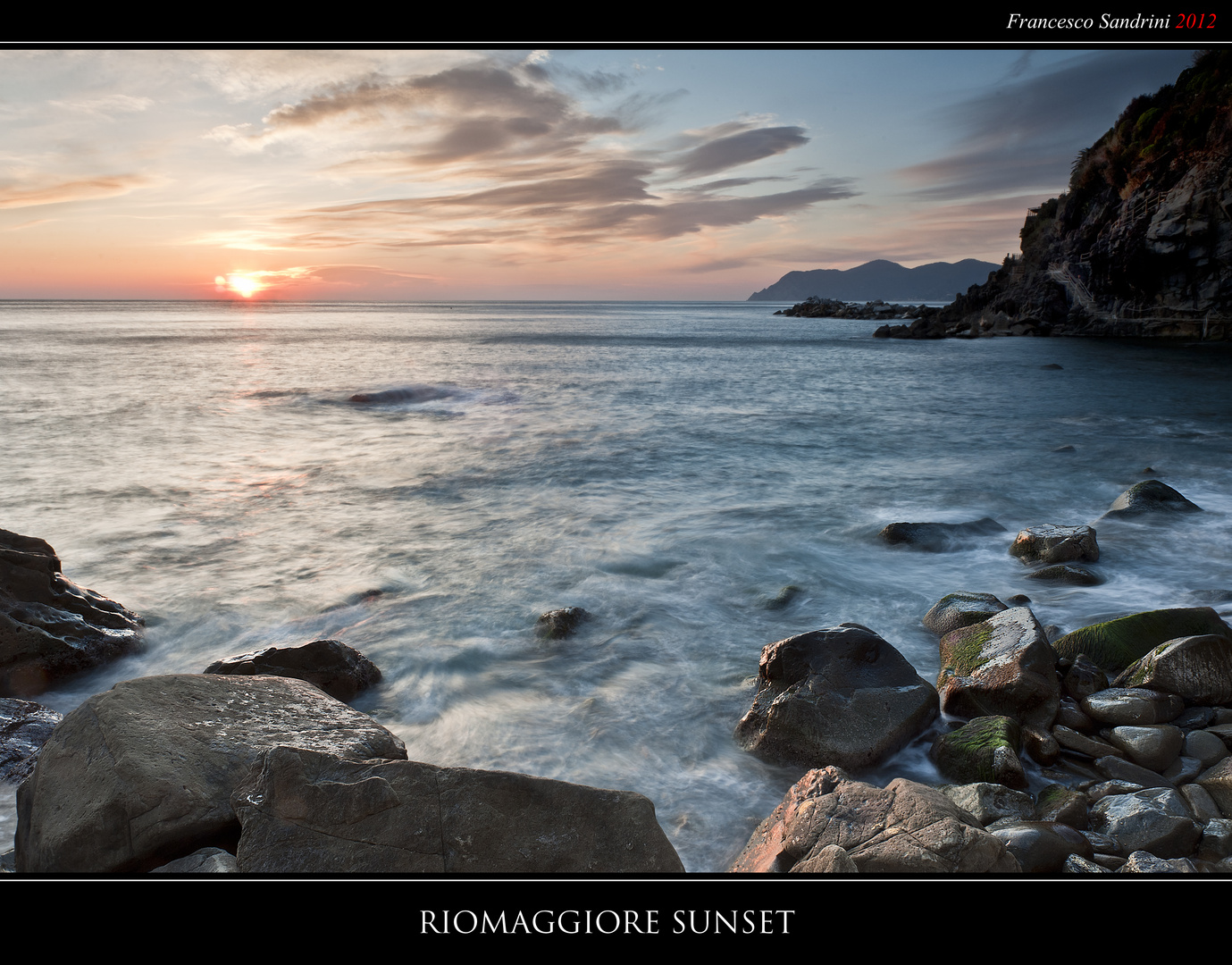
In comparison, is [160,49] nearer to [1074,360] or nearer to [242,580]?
[242,580]

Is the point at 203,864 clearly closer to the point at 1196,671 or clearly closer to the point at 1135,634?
the point at 1196,671

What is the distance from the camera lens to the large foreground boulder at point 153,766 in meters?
2.59

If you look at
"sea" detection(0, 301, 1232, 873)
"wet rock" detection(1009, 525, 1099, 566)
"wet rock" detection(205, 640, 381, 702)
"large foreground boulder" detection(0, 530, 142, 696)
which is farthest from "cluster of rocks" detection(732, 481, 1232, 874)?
"large foreground boulder" detection(0, 530, 142, 696)

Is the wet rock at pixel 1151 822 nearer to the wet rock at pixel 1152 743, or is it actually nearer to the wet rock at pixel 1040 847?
the wet rock at pixel 1040 847

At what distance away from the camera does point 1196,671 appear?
4.13 meters

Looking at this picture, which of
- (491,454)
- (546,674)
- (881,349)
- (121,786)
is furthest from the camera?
(881,349)

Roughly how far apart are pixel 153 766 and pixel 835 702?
3530 millimetres

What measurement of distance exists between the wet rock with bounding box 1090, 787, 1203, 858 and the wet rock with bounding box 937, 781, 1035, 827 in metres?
0.30

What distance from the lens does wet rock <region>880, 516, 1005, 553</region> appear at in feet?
24.7

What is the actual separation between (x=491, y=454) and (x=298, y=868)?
1034 centimetres

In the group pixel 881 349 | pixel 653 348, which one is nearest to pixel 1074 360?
pixel 881 349

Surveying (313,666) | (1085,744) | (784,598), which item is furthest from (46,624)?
(1085,744)

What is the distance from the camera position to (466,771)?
2.81m

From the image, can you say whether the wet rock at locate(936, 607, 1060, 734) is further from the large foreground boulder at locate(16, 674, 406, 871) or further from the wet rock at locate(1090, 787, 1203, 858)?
the large foreground boulder at locate(16, 674, 406, 871)
